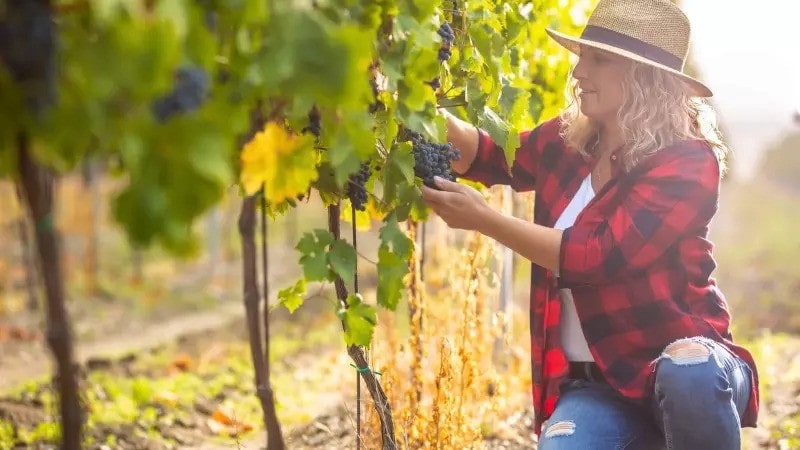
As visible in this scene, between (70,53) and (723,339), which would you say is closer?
(70,53)

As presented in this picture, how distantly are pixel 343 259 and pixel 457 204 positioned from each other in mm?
387

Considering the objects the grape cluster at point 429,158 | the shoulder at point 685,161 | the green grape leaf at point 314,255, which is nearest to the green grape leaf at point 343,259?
the green grape leaf at point 314,255

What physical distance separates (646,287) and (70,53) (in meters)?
1.60

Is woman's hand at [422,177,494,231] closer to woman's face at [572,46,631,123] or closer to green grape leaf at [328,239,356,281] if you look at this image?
green grape leaf at [328,239,356,281]

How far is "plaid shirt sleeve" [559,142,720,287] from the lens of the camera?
2.26 metres

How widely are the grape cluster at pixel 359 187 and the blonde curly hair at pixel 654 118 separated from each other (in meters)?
0.73

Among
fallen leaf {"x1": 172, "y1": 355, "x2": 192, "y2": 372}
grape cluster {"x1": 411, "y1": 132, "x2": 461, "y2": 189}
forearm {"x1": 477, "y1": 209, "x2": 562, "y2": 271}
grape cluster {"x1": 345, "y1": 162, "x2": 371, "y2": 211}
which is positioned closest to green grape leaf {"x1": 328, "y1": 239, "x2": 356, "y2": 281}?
grape cluster {"x1": 345, "y1": 162, "x2": 371, "y2": 211}

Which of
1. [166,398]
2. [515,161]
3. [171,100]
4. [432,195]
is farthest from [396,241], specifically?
[166,398]

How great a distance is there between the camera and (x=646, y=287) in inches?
93.0

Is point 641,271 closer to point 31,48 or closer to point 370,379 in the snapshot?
point 370,379

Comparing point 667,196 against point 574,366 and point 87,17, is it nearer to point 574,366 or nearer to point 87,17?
point 574,366

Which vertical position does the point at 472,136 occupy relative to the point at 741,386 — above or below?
above

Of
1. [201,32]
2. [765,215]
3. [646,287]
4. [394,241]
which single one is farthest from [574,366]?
[765,215]

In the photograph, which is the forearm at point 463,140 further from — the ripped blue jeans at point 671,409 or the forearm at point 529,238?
the ripped blue jeans at point 671,409
